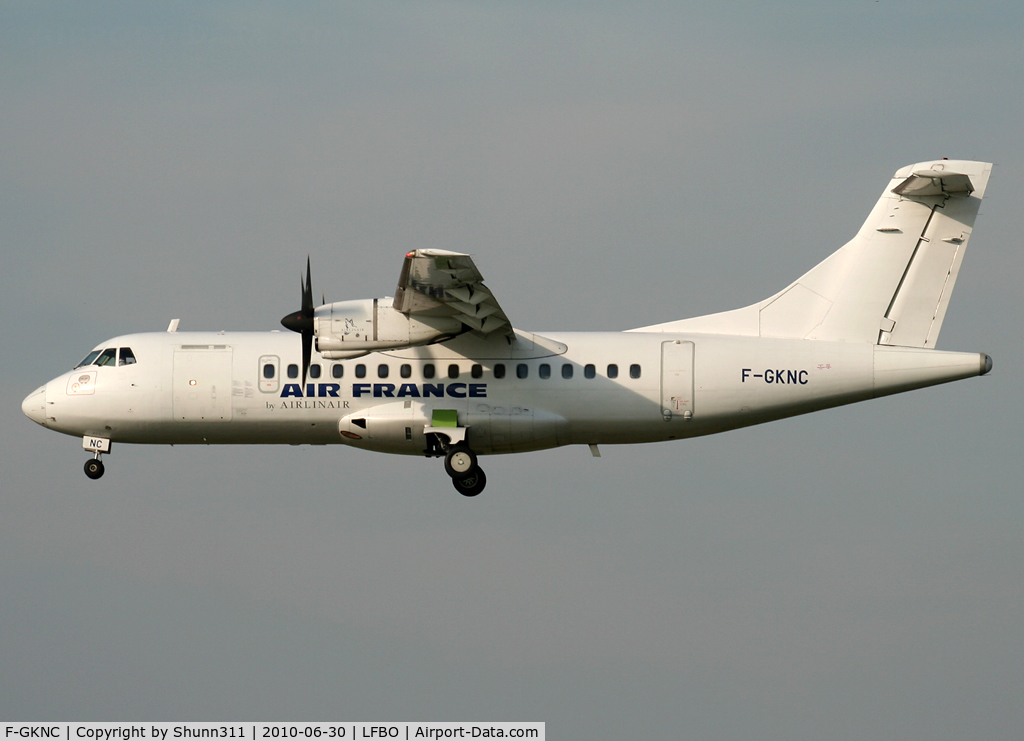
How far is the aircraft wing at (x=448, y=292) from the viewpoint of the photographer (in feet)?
72.8

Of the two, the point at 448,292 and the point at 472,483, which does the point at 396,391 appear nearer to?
the point at 472,483

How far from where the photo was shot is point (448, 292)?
76.6 ft

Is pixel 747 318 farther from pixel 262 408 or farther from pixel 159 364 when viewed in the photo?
pixel 159 364

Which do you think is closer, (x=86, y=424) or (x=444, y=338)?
(x=444, y=338)

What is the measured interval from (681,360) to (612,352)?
126 cm

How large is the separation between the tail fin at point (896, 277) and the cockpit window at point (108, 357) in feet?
37.9

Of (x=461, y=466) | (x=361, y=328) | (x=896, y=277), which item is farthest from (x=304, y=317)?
(x=896, y=277)

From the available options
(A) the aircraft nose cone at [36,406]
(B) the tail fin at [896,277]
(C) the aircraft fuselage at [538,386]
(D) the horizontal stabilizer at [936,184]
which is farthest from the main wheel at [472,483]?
(D) the horizontal stabilizer at [936,184]

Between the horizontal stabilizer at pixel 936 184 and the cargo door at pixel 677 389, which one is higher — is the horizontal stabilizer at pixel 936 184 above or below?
above

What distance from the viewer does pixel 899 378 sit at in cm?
2494

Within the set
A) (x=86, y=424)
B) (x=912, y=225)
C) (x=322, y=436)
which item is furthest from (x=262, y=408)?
(x=912, y=225)

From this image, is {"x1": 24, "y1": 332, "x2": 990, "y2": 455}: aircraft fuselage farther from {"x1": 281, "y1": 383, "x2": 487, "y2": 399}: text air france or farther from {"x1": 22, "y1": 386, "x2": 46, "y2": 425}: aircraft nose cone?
{"x1": 22, "y1": 386, "x2": 46, "y2": 425}: aircraft nose cone

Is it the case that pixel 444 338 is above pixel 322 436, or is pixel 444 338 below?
above

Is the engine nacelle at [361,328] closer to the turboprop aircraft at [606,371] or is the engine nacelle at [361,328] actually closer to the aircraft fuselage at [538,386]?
the turboprop aircraft at [606,371]
